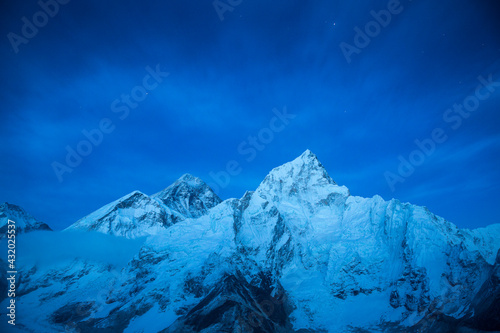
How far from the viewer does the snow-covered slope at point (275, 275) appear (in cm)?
8425

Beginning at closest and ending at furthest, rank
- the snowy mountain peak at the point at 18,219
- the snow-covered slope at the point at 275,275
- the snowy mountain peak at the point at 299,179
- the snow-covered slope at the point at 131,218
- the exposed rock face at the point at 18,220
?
the snow-covered slope at the point at 275,275
the exposed rock face at the point at 18,220
the snowy mountain peak at the point at 18,219
the snow-covered slope at the point at 131,218
the snowy mountain peak at the point at 299,179

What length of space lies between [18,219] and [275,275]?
13481 centimetres

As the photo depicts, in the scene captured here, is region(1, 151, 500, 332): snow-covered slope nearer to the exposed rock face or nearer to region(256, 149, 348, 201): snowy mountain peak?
region(256, 149, 348, 201): snowy mountain peak

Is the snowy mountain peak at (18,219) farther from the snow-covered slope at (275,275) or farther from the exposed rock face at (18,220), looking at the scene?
the snow-covered slope at (275,275)

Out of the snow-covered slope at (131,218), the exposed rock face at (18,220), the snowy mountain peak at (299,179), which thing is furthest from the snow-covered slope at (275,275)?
the exposed rock face at (18,220)

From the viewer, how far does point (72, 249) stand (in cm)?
12838

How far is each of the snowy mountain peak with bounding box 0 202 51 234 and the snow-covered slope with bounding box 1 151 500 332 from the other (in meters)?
21.0

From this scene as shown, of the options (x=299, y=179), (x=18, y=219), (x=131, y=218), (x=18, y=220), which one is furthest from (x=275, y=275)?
(x=18, y=219)

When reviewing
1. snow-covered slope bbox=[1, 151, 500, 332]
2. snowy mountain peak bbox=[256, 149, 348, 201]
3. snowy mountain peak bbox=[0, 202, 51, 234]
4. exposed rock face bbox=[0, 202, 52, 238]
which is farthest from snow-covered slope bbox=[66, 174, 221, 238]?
snowy mountain peak bbox=[256, 149, 348, 201]

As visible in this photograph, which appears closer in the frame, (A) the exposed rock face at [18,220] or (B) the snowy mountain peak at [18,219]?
(A) the exposed rock face at [18,220]

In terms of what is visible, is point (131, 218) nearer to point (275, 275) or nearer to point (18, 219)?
point (18, 219)

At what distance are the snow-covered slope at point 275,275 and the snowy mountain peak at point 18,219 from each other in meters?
21.0

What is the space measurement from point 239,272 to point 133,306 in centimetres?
3992

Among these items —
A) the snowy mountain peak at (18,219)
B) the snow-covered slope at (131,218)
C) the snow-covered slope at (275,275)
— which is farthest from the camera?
the snow-covered slope at (131,218)
